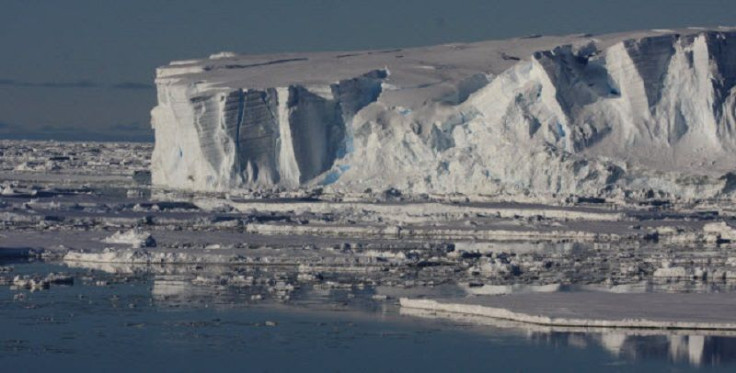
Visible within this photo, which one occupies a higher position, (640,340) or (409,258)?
(409,258)

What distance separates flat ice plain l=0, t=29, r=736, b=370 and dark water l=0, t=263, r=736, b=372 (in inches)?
10.5

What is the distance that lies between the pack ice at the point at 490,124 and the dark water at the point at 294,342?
53.4ft

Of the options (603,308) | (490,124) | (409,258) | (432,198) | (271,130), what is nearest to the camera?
(603,308)

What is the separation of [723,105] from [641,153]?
218cm

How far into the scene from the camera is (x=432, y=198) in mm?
39000

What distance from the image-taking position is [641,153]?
126 feet

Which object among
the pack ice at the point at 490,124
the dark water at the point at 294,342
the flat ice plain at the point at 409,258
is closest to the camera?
the dark water at the point at 294,342

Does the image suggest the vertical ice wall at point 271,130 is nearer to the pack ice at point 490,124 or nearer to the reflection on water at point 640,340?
the pack ice at point 490,124

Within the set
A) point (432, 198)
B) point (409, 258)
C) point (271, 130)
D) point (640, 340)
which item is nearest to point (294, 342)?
point (640, 340)

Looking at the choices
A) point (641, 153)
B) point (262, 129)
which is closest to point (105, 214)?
point (262, 129)

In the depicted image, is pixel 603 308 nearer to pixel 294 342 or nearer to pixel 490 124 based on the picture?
pixel 294 342

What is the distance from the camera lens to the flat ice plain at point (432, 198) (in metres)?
24.0

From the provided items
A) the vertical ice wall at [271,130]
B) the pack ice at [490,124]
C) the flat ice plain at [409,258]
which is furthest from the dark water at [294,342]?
the vertical ice wall at [271,130]

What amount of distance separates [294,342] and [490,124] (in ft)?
65.7
